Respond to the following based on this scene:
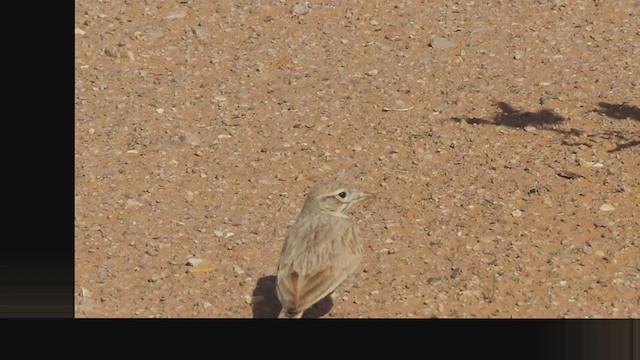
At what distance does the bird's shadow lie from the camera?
28.7 feet

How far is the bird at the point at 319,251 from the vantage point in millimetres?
7984

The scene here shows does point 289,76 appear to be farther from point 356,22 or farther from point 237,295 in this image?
point 237,295

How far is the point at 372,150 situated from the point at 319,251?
3256 millimetres

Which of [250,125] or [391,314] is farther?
[250,125]

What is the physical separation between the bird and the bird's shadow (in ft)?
1.78

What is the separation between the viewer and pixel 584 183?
10555mm

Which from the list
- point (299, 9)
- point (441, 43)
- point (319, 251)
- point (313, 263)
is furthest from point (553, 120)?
point (313, 263)

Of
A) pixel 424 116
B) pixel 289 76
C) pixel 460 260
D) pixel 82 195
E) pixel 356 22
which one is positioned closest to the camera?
pixel 460 260

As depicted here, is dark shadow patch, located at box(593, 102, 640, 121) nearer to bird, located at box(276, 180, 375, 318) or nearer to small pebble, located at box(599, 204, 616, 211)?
small pebble, located at box(599, 204, 616, 211)

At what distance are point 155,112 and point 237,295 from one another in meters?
3.96

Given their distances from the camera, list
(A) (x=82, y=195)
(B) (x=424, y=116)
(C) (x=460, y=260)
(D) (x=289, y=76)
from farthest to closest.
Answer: (D) (x=289, y=76)
(B) (x=424, y=116)
(A) (x=82, y=195)
(C) (x=460, y=260)

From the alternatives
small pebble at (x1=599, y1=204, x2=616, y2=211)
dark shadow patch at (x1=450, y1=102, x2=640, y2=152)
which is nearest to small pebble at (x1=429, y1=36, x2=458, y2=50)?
dark shadow patch at (x1=450, y1=102, x2=640, y2=152)

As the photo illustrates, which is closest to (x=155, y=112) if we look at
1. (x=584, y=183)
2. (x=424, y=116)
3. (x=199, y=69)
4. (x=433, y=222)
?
(x=199, y=69)

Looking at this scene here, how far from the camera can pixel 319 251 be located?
8.35m
